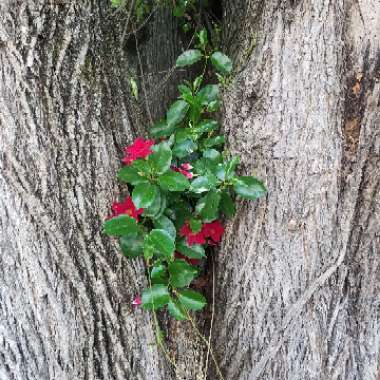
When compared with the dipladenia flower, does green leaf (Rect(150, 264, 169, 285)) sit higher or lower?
higher

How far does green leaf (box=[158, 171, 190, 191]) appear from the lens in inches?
57.7

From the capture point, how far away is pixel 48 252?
59.7 inches

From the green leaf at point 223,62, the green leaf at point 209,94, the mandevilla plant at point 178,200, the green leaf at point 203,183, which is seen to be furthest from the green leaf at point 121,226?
the green leaf at point 223,62

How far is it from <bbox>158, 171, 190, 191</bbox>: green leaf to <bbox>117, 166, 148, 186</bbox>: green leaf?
0.06m

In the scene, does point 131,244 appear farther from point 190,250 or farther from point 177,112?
point 177,112

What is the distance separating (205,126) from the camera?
169cm

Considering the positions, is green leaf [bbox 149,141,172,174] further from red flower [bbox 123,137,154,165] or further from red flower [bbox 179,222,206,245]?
red flower [bbox 179,222,206,245]

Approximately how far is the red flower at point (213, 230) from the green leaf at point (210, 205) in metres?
0.09

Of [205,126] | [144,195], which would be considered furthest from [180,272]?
[205,126]

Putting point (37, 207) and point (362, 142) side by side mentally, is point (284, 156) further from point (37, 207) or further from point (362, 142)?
point (37, 207)

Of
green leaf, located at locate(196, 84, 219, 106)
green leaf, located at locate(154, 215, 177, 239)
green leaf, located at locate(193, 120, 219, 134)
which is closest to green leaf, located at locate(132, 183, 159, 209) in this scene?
green leaf, located at locate(154, 215, 177, 239)

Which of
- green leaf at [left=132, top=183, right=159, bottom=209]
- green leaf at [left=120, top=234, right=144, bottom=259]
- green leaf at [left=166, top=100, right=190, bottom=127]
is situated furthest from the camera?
green leaf at [left=166, top=100, right=190, bottom=127]

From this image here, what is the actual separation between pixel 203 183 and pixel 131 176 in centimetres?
22

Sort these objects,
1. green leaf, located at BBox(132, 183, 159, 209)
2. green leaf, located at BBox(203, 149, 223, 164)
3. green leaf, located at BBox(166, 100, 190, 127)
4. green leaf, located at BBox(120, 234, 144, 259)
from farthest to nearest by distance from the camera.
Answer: green leaf, located at BBox(166, 100, 190, 127), green leaf, located at BBox(203, 149, 223, 164), green leaf, located at BBox(120, 234, 144, 259), green leaf, located at BBox(132, 183, 159, 209)
